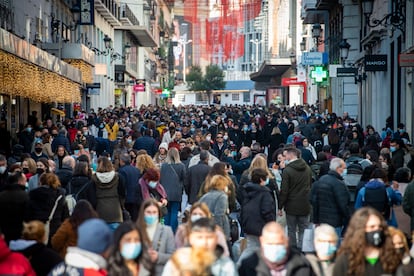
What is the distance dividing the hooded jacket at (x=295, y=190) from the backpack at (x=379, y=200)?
150 cm

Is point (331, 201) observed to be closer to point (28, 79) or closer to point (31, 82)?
point (28, 79)

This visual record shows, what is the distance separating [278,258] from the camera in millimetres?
7695

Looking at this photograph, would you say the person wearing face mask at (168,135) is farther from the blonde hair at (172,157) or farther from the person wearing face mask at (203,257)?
the person wearing face mask at (203,257)

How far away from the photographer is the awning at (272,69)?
3482 inches

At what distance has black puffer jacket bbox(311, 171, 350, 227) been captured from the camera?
1300 centimetres

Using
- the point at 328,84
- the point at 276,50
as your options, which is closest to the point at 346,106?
the point at 328,84

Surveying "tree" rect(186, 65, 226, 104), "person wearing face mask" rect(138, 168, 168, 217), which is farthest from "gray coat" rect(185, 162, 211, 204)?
"tree" rect(186, 65, 226, 104)

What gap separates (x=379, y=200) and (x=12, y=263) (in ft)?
20.4

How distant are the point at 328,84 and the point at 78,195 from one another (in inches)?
1836

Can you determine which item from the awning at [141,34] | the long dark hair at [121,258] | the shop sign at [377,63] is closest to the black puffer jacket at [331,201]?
the long dark hair at [121,258]

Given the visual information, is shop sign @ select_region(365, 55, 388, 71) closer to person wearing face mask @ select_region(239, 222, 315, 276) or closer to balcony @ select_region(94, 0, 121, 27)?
balcony @ select_region(94, 0, 121, 27)

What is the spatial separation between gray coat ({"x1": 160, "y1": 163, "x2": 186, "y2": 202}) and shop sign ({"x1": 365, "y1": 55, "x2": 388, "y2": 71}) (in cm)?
1862

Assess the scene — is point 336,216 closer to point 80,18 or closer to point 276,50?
point 80,18

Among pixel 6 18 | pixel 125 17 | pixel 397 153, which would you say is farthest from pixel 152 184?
pixel 125 17
